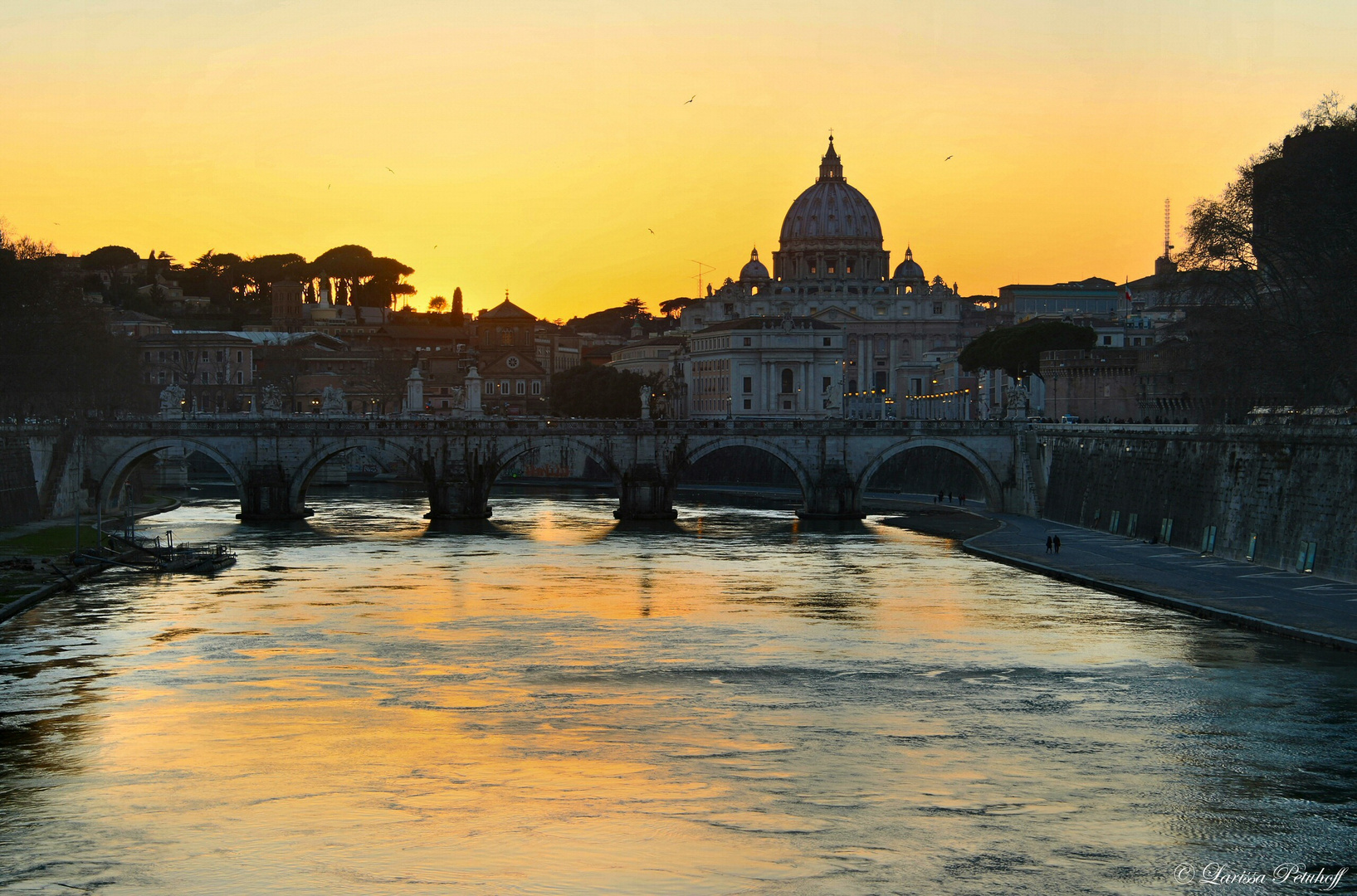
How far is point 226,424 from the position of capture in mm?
Result: 76938

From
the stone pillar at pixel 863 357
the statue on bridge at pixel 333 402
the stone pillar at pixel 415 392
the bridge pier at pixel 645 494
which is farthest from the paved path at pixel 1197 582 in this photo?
the stone pillar at pixel 863 357

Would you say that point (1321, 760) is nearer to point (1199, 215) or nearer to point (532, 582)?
point (532, 582)

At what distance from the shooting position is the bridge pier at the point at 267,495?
253 ft

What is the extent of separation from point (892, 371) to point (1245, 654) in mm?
157400

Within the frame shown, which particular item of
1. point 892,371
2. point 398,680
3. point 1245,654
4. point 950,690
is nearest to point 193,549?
point 398,680

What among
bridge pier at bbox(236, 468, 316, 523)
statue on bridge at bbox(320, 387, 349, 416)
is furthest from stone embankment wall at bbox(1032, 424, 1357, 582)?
statue on bridge at bbox(320, 387, 349, 416)

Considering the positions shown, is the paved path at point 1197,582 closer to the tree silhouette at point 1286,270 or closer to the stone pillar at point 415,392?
the tree silhouette at point 1286,270

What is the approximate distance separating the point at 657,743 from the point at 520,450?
51186mm

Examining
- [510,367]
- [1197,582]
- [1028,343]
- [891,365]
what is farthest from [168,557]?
[891,365]

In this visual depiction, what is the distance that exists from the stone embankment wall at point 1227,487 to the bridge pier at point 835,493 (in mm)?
10452

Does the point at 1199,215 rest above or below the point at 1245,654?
above

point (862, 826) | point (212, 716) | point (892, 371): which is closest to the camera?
point (862, 826)

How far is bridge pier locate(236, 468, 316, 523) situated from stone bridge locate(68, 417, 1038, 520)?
56mm

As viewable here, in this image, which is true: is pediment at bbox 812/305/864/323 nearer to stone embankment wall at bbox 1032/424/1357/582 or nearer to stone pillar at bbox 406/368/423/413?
stone pillar at bbox 406/368/423/413
